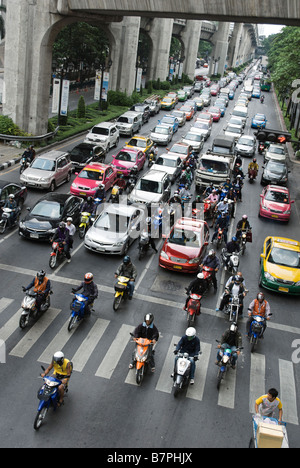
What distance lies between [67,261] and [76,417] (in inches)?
338

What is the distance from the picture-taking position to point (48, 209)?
20453 millimetres

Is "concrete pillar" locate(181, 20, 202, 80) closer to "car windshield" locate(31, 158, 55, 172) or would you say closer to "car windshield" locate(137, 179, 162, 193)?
"car windshield" locate(31, 158, 55, 172)

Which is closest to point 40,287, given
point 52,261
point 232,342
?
point 52,261

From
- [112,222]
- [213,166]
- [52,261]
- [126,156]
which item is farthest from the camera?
[126,156]

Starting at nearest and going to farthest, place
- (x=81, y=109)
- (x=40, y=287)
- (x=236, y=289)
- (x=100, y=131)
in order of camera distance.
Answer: (x=40, y=287)
(x=236, y=289)
(x=100, y=131)
(x=81, y=109)

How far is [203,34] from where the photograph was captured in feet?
399

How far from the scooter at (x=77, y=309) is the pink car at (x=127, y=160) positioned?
16539mm

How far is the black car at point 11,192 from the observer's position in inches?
840

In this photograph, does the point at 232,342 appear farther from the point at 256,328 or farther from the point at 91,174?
the point at 91,174

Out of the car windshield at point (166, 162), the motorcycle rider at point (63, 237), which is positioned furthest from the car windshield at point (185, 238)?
the car windshield at point (166, 162)

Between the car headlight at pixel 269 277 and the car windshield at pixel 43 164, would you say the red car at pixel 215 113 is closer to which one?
the car windshield at pixel 43 164

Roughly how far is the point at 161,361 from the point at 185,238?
680 centimetres

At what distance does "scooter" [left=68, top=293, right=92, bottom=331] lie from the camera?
14000 mm
